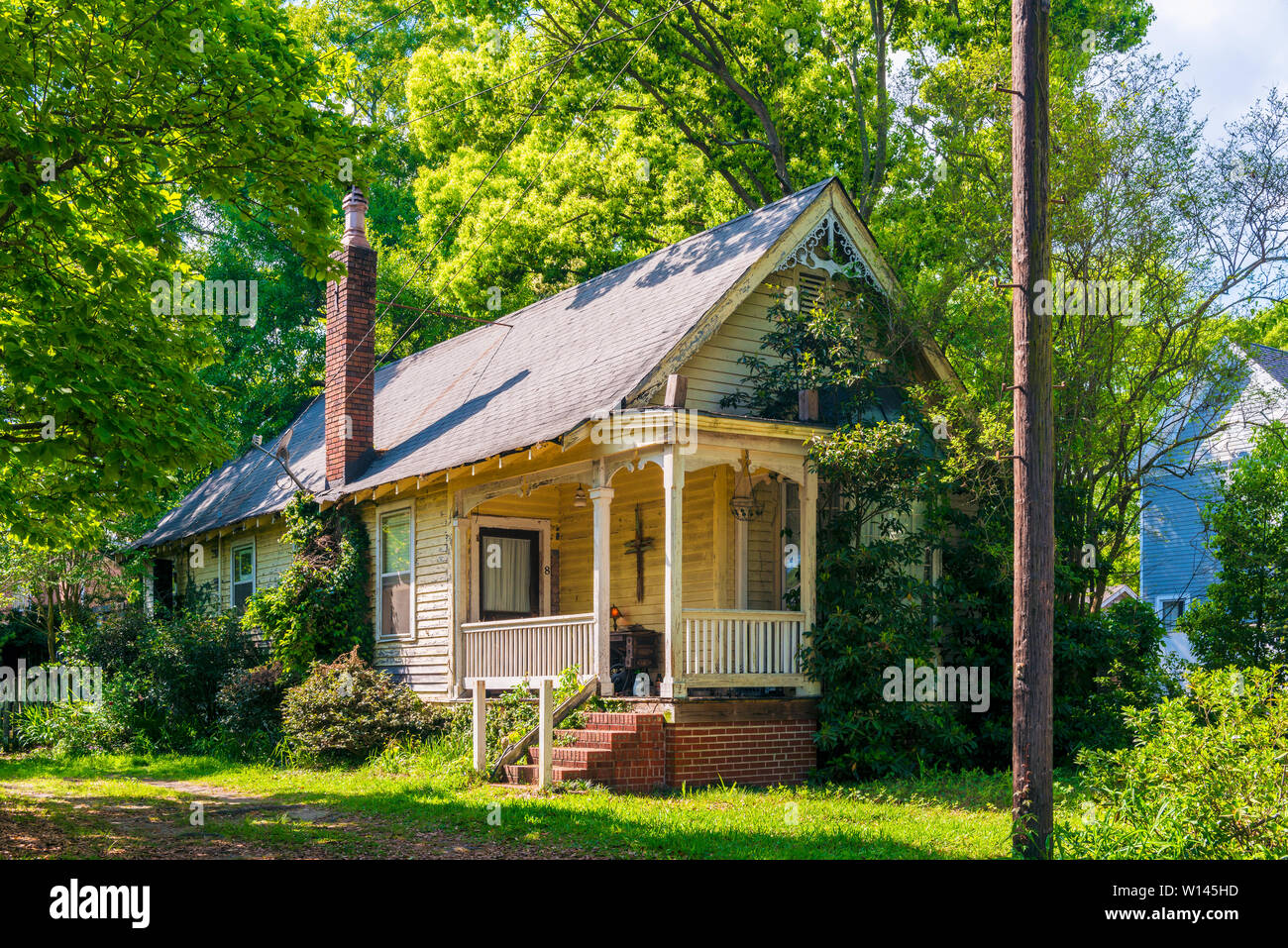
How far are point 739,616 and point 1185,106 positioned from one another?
9.26 metres

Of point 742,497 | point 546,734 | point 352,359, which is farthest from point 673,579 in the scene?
point 352,359

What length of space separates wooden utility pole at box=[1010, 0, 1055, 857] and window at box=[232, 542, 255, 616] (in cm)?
1675

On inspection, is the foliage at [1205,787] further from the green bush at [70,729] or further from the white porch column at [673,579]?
the green bush at [70,729]

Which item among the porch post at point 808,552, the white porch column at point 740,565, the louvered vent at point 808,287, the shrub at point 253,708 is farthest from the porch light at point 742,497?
the shrub at point 253,708

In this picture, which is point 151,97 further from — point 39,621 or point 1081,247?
point 39,621

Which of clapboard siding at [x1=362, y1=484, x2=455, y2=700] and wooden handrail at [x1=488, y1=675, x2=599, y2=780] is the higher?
clapboard siding at [x1=362, y1=484, x2=455, y2=700]

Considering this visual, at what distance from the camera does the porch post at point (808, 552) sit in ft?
47.3

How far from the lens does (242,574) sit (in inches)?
912

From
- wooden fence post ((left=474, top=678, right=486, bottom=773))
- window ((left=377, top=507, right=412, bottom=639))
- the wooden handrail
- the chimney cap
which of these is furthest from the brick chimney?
the wooden handrail

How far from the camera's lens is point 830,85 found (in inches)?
1096

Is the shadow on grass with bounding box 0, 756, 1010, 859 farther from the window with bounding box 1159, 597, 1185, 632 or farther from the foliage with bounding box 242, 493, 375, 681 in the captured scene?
the window with bounding box 1159, 597, 1185, 632

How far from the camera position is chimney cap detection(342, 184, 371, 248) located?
2055cm

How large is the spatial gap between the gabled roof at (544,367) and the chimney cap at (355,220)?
275 cm

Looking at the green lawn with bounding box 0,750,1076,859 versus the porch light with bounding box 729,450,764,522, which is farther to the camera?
the porch light with bounding box 729,450,764,522
